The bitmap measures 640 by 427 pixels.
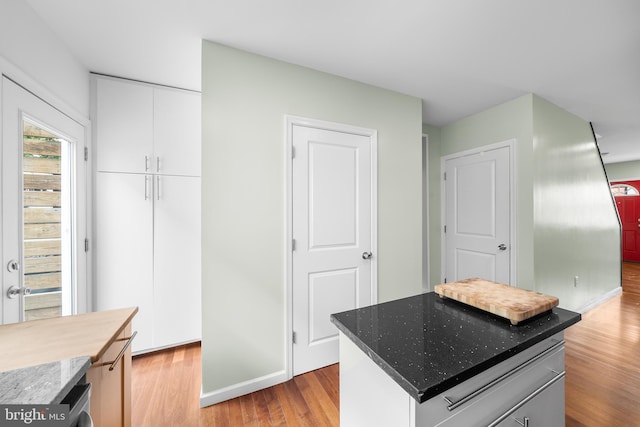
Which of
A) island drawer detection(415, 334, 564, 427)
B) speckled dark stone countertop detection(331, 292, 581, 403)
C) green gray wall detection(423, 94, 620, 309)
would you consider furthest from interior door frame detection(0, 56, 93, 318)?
green gray wall detection(423, 94, 620, 309)

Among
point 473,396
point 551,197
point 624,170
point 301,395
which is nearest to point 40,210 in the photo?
point 301,395

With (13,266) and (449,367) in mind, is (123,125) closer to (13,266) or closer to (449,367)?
(13,266)

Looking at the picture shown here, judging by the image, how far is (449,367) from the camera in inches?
28.3

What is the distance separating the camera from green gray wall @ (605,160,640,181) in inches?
240

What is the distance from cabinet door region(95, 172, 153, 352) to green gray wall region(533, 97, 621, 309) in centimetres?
379

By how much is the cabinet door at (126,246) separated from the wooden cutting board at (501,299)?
237cm

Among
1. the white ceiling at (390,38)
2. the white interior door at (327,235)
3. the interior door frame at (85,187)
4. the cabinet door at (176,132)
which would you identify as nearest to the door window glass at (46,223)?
the interior door frame at (85,187)

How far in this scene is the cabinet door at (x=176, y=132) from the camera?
225 centimetres

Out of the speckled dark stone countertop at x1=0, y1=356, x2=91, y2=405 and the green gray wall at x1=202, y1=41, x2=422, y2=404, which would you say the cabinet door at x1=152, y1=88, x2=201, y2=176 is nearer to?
Result: the green gray wall at x1=202, y1=41, x2=422, y2=404

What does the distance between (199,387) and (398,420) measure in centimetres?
175

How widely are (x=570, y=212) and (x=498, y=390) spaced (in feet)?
11.1

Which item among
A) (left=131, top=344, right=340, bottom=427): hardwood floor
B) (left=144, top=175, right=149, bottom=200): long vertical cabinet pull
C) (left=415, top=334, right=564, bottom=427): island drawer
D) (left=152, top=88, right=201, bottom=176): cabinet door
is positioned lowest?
(left=131, top=344, right=340, bottom=427): hardwood floor

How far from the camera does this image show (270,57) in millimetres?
1951

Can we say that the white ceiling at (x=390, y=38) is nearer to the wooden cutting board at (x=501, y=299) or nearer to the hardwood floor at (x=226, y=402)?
the wooden cutting board at (x=501, y=299)
